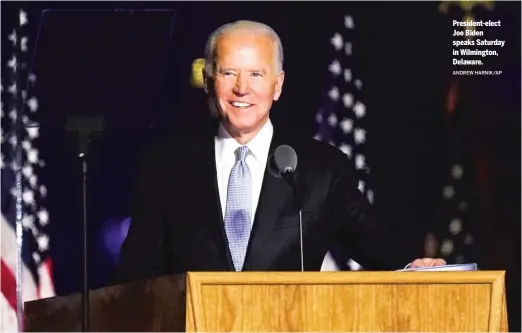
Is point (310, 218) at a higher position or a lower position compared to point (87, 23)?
lower

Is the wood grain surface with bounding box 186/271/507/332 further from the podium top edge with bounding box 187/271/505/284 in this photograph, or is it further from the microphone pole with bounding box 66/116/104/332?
the microphone pole with bounding box 66/116/104/332

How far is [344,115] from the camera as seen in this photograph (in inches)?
178

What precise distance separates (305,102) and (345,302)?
4.89 feet

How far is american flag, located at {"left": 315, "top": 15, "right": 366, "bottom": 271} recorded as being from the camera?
178 inches

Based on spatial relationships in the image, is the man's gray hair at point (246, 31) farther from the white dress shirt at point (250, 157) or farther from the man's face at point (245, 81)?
the white dress shirt at point (250, 157)

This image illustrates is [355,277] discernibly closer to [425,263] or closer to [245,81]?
[425,263]

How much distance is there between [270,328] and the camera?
313 centimetres

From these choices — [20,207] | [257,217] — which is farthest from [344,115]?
[20,207]

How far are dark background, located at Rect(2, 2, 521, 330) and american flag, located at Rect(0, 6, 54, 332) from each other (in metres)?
0.05

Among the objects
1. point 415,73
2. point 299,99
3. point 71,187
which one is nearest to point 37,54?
point 71,187

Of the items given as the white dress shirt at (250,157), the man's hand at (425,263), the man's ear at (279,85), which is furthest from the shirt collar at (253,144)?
the man's hand at (425,263)

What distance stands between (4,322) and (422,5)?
199cm

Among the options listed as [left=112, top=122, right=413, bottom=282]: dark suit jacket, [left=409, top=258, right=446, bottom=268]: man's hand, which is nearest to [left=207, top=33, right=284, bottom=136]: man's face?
[left=112, top=122, right=413, bottom=282]: dark suit jacket

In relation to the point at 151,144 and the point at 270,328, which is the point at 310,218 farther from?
the point at 270,328
